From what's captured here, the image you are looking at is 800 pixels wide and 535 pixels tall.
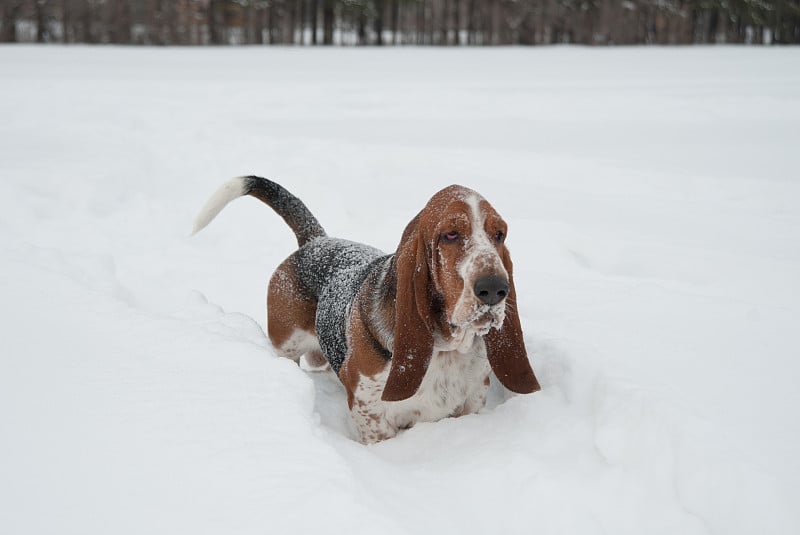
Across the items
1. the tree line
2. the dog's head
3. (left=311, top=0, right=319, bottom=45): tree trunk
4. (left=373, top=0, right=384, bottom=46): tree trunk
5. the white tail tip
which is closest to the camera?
the dog's head

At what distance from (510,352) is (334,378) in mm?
1365

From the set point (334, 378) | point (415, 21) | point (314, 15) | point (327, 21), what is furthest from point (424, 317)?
point (415, 21)

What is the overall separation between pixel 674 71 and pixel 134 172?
12431 millimetres

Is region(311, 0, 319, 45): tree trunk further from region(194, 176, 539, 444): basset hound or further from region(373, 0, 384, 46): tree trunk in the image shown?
region(194, 176, 539, 444): basset hound

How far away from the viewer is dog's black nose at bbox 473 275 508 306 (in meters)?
2.34

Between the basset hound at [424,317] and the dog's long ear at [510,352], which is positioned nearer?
the basset hound at [424,317]

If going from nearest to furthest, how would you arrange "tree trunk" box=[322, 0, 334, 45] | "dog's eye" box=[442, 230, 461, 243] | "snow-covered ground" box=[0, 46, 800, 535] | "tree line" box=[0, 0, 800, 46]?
"snow-covered ground" box=[0, 46, 800, 535] < "dog's eye" box=[442, 230, 461, 243] < "tree line" box=[0, 0, 800, 46] < "tree trunk" box=[322, 0, 334, 45]

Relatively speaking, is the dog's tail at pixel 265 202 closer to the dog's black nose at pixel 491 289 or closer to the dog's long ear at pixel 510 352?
the dog's long ear at pixel 510 352

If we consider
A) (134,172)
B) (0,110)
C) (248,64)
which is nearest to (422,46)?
(248,64)

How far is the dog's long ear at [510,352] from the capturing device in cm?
275

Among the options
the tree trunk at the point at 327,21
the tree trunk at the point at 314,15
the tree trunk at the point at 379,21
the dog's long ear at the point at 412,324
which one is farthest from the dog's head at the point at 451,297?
the tree trunk at the point at 379,21

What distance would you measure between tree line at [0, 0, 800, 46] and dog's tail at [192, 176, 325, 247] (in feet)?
69.7

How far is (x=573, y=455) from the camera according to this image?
2553mm

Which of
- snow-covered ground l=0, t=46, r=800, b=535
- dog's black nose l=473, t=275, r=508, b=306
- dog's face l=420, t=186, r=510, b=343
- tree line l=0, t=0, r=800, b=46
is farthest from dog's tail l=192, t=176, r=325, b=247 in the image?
tree line l=0, t=0, r=800, b=46
